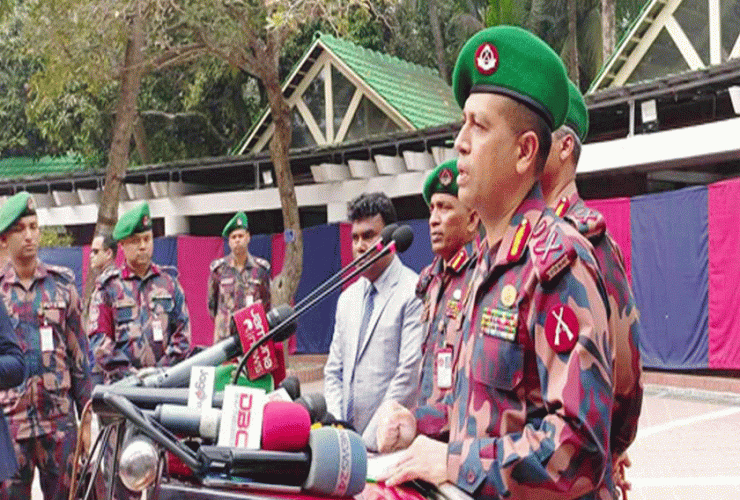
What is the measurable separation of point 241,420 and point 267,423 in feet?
0.15

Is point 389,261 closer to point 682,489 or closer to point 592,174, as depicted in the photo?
point 682,489

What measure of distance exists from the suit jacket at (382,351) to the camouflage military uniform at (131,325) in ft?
6.09

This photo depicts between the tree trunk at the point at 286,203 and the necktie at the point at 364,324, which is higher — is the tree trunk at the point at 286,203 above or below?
above

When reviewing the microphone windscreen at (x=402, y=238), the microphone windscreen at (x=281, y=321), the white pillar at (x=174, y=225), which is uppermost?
the white pillar at (x=174, y=225)

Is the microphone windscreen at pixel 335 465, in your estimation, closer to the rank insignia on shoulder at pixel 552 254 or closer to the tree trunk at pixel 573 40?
the rank insignia on shoulder at pixel 552 254

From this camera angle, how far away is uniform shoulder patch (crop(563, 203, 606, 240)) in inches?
93.8

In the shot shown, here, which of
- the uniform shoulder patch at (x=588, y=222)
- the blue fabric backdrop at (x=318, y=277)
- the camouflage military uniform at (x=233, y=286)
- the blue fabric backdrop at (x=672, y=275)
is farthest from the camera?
the blue fabric backdrop at (x=318, y=277)

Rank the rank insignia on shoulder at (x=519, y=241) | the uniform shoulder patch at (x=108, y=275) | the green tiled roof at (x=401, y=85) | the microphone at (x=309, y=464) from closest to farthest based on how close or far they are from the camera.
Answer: the microphone at (x=309, y=464) < the rank insignia on shoulder at (x=519, y=241) < the uniform shoulder patch at (x=108, y=275) < the green tiled roof at (x=401, y=85)

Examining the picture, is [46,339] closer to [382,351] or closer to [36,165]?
[382,351]

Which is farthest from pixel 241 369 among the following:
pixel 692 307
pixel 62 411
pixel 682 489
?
pixel 692 307

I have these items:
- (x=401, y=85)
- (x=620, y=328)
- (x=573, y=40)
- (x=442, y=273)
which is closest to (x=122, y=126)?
(x=401, y=85)

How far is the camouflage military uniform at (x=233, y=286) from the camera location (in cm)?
998

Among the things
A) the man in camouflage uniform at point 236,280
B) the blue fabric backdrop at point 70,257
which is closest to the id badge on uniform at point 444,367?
the man in camouflage uniform at point 236,280

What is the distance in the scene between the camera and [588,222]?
247 centimetres
